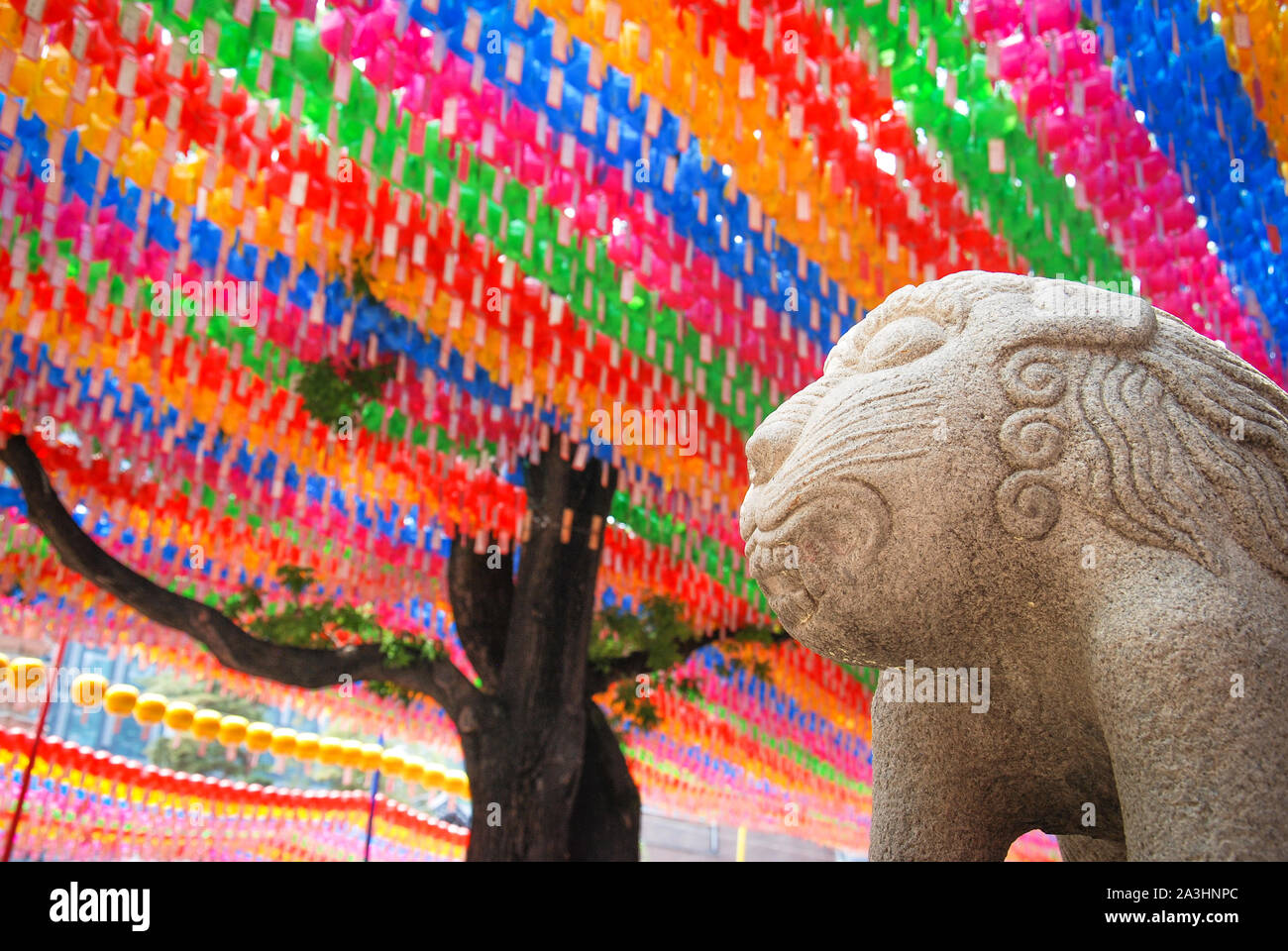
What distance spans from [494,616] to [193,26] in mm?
4238

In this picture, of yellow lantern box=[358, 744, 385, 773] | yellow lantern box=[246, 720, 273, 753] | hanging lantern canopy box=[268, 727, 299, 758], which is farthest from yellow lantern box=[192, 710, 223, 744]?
yellow lantern box=[358, 744, 385, 773]

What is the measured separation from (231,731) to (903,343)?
976cm

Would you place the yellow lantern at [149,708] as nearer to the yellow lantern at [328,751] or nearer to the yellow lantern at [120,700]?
the yellow lantern at [120,700]

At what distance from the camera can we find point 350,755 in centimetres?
1118

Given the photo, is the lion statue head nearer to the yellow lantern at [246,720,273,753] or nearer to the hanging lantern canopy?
the yellow lantern at [246,720,273,753]

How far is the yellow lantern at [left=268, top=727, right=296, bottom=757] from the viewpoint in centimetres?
1044

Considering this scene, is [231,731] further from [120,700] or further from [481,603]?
[481,603]

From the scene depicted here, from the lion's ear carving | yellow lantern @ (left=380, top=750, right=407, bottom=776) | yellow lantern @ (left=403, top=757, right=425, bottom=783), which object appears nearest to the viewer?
the lion's ear carving

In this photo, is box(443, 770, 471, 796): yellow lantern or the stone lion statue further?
box(443, 770, 471, 796): yellow lantern
